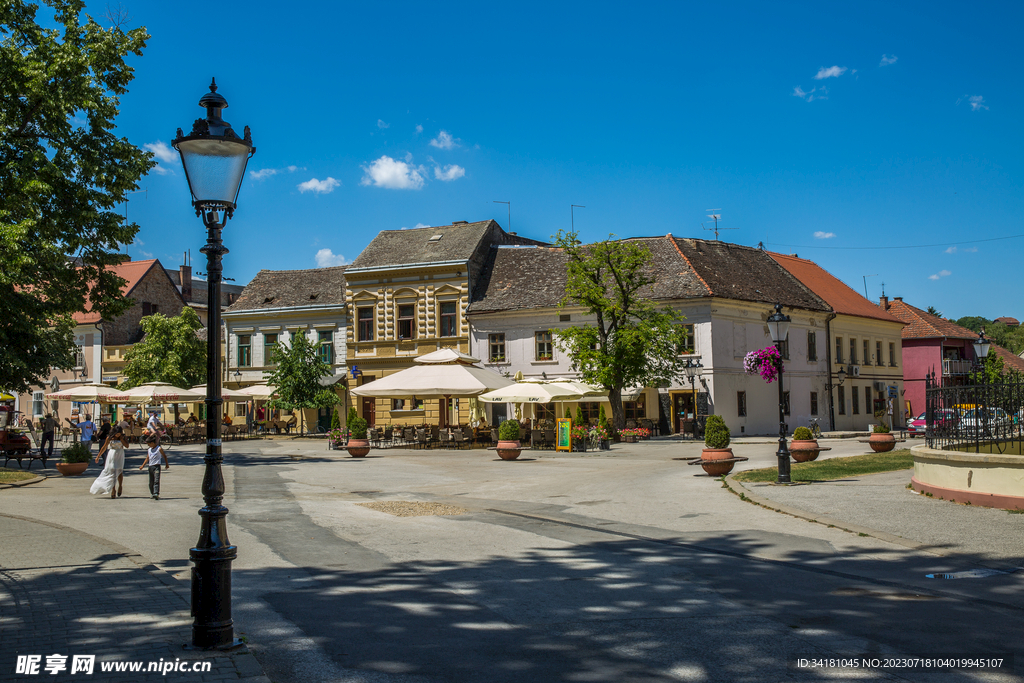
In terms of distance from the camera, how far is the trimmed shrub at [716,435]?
19.1 m

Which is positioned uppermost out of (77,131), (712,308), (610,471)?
(77,131)

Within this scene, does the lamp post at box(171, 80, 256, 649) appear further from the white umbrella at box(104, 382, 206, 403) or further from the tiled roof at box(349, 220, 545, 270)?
the tiled roof at box(349, 220, 545, 270)

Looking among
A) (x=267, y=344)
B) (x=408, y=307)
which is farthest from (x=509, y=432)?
(x=267, y=344)

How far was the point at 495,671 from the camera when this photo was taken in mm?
5547

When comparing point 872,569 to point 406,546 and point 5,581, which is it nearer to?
point 406,546

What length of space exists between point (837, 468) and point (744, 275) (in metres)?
26.0

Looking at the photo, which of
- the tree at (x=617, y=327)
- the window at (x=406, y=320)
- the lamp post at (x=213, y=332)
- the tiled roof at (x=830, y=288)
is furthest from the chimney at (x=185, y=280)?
the lamp post at (x=213, y=332)

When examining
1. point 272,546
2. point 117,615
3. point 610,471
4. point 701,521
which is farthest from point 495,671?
point 610,471

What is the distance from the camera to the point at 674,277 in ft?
137

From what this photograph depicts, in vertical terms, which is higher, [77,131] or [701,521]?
[77,131]

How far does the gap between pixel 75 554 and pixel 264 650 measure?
A: 4834mm

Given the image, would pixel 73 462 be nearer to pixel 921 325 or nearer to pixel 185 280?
pixel 185 280

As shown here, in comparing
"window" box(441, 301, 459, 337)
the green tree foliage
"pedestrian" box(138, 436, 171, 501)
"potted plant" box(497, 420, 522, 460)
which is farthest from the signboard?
the green tree foliage
